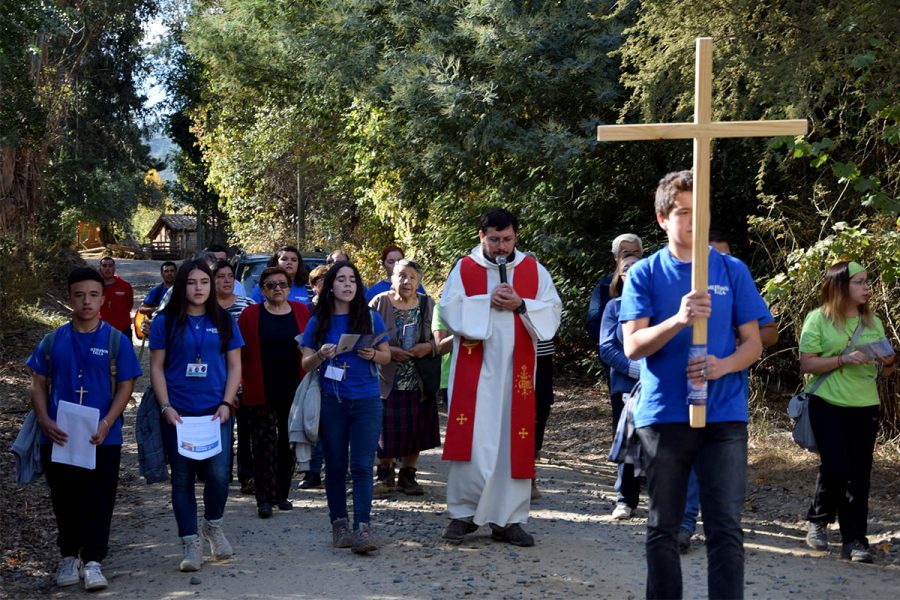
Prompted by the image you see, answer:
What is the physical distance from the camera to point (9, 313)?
21.2 meters

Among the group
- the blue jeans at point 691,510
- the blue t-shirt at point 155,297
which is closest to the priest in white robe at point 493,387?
the blue jeans at point 691,510

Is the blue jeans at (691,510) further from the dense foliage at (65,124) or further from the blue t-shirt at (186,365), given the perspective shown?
the dense foliage at (65,124)

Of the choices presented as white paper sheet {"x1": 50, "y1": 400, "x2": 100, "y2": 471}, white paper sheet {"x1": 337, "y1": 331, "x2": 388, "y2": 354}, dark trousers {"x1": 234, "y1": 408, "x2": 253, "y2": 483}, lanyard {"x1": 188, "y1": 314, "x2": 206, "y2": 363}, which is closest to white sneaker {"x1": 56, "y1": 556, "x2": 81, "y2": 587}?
white paper sheet {"x1": 50, "y1": 400, "x2": 100, "y2": 471}


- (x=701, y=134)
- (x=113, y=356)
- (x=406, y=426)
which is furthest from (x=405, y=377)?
(x=701, y=134)

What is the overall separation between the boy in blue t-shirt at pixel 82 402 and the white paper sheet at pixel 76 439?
0.06 metres

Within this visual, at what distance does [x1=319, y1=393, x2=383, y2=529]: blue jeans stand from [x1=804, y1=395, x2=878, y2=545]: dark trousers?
2.85 m

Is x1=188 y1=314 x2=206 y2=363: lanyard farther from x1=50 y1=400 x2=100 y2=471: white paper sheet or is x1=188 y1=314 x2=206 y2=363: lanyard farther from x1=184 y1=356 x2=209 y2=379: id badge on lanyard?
x1=50 y1=400 x2=100 y2=471: white paper sheet

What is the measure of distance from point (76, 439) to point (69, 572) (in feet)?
2.60

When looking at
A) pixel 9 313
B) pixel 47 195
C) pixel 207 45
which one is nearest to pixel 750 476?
pixel 9 313

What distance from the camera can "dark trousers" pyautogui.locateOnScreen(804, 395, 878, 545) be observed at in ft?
23.7

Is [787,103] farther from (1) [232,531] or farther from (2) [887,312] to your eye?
(1) [232,531]

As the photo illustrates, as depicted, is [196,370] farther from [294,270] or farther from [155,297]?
[155,297]

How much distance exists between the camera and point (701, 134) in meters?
4.92

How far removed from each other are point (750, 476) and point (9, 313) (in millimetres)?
15363
